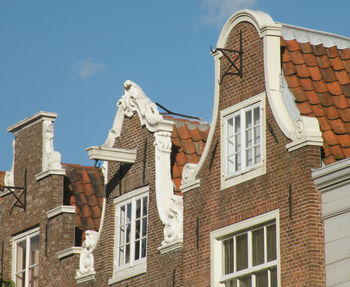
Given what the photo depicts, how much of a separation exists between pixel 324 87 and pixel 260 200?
2.71 metres

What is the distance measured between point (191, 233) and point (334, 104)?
384 centimetres

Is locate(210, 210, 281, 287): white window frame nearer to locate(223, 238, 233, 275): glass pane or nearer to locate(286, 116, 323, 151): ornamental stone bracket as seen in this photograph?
locate(223, 238, 233, 275): glass pane

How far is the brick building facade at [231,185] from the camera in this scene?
2073 centimetres

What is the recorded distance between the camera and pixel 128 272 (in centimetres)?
2561

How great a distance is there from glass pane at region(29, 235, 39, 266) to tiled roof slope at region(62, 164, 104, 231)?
124 centimetres

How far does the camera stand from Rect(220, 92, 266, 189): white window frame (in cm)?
2200

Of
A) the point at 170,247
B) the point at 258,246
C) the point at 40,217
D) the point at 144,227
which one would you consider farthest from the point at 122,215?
the point at 258,246

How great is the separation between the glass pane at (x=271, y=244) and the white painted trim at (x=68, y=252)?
7.21 metres

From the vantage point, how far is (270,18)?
22750 millimetres

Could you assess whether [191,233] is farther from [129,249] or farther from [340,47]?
[340,47]

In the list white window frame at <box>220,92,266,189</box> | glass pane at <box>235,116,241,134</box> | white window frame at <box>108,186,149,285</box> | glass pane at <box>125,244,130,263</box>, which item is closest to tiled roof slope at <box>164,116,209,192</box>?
white window frame at <box>108,186,149,285</box>

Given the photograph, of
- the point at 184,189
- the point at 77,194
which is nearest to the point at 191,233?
the point at 184,189

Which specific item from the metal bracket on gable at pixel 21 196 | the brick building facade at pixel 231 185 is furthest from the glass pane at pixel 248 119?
the metal bracket on gable at pixel 21 196

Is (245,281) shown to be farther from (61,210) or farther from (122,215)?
(61,210)
